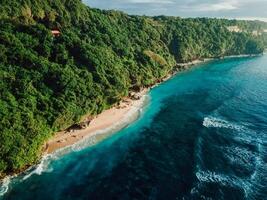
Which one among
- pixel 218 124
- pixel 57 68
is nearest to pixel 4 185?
pixel 57 68

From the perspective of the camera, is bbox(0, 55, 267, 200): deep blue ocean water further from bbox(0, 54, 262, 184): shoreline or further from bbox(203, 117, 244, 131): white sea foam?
bbox(0, 54, 262, 184): shoreline

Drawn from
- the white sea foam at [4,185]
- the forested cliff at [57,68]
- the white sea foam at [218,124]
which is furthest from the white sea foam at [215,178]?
the white sea foam at [4,185]

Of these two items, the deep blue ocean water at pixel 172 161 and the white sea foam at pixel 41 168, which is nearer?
the deep blue ocean water at pixel 172 161

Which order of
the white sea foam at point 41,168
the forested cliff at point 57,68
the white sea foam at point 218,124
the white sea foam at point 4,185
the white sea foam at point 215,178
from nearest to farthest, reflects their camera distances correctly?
the white sea foam at point 215,178 < the white sea foam at point 4,185 < the white sea foam at point 41,168 < the forested cliff at point 57,68 < the white sea foam at point 218,124

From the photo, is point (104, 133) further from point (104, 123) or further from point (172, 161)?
point (172, 161)

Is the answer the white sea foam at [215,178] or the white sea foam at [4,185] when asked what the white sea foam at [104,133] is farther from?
the white sea foam at [215,178]

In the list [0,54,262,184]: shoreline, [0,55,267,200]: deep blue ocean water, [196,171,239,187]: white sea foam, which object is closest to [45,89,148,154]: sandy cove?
[0,54,262,184]: shoreline

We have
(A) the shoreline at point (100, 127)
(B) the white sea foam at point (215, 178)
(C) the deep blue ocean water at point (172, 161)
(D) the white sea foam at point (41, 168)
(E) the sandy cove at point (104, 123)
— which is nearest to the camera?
(C) the deep blue ocean water at point (172, 161)
